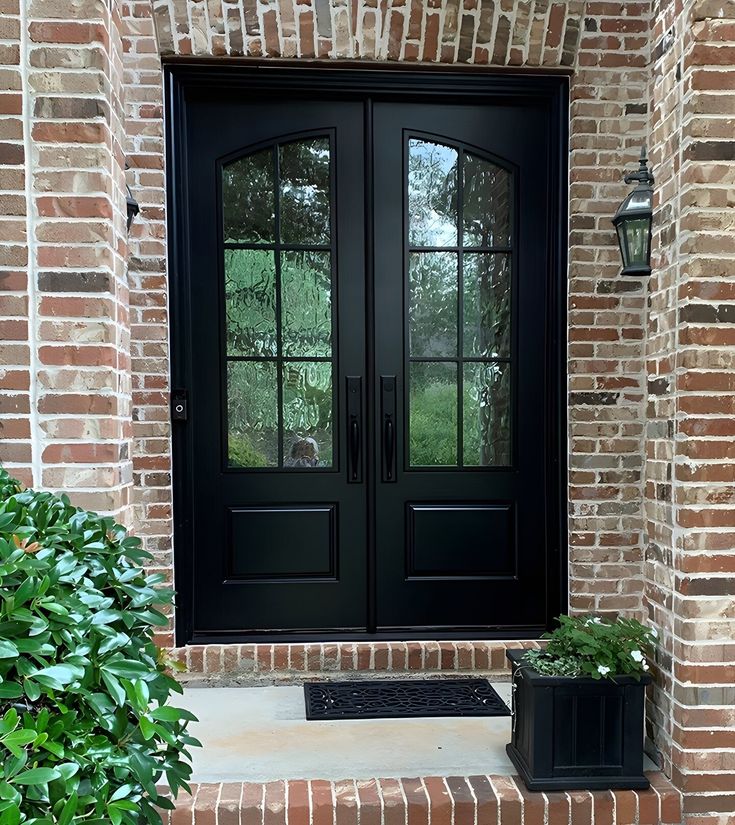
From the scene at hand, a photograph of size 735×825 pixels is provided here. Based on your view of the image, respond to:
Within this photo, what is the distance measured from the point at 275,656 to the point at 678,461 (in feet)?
6.02

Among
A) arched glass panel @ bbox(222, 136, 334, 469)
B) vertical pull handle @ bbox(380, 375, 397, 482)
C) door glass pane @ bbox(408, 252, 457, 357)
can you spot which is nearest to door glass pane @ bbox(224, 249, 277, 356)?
arched glass panel @ bbox(222, 136, 334, 469)

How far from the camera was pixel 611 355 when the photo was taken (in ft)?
10.3

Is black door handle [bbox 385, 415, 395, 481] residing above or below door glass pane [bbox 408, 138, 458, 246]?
below

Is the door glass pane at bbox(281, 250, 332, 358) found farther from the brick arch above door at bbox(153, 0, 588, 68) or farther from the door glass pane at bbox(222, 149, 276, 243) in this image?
the brick arch above door at bbox(153, 0, 588, 68)

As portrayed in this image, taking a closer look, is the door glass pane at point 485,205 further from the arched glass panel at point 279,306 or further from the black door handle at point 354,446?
the black door handle at point 354,446

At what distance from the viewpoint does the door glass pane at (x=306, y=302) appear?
318 cm

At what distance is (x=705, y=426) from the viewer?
216 centimetres

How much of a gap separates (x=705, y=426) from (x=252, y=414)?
1857 millimetres

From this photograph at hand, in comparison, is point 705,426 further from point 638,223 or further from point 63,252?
point 63,252

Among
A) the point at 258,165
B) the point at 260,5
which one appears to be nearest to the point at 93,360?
the point at 258,165

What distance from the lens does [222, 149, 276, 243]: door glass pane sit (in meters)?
3.15

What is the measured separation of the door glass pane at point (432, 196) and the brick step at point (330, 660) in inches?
70.8

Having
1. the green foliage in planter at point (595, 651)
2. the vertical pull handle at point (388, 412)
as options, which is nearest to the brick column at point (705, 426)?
the green foliage in planter at point (595, 651)

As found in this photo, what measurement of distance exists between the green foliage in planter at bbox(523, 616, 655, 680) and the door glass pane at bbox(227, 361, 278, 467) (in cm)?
144
